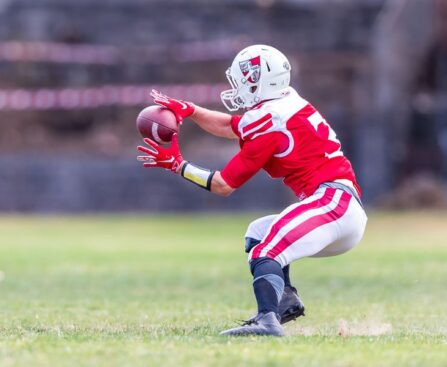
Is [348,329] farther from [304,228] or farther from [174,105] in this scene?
[174,105]

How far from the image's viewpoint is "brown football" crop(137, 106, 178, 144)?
9180 mm

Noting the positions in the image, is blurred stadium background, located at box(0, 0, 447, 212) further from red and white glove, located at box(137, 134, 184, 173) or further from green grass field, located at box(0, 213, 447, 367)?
red and white glove, located at box(137, 134, 184, 173)

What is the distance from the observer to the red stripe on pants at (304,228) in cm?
846

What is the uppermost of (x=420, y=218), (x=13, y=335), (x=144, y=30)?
(x=144, y=30)

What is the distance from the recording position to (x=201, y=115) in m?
9.68

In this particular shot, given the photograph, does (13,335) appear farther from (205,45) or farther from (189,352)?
(205,45)

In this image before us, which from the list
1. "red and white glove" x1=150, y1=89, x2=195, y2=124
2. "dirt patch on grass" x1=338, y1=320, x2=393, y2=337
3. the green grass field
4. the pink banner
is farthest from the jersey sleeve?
the pink banner

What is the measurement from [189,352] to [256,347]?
48cm

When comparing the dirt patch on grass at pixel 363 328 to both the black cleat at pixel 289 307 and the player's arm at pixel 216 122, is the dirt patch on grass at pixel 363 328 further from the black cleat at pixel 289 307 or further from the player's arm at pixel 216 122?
the player's arm at pixel 216 122

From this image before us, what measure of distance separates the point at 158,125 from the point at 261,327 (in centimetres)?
185

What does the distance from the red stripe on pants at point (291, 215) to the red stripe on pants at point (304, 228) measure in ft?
0.24

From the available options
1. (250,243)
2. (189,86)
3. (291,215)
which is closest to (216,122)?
(250,243)

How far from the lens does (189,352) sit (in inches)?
283

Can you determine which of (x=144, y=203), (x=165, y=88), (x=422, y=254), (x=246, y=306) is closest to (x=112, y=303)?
(x=246, y=306)
